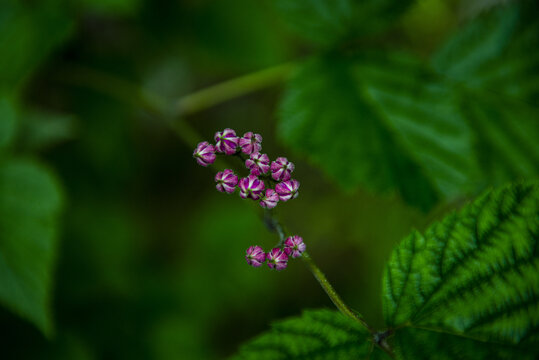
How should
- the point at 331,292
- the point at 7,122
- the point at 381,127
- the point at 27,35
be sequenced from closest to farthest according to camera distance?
1. the point at 331,292
2. the point at 381,127
3. the point at 7,122
4. the point at 27,35

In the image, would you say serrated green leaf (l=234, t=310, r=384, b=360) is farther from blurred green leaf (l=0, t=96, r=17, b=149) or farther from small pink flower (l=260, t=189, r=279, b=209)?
blurred green leaf (l=0, t=96, r=17, b=149)

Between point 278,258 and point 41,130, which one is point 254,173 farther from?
point 41,130

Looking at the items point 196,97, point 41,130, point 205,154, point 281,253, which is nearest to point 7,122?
point 41,130

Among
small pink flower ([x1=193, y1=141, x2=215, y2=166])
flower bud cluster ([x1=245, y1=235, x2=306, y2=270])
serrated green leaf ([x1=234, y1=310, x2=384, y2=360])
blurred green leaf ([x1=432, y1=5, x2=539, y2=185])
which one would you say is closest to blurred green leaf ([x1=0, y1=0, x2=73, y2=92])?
small pink flower ([x1=193, y1=141, x2=215, y2=166])

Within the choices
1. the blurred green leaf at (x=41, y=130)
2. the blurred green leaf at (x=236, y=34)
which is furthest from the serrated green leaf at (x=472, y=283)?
the blurred green leaf at (x=236, y=34)

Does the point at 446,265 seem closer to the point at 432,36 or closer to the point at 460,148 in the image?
the point at 460,148

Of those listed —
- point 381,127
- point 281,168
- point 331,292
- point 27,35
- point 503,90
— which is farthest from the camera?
point 27,35

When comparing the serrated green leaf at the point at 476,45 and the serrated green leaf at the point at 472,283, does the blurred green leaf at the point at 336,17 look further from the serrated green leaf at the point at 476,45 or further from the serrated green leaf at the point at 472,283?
the serrated green leaf at the point at 472,283
